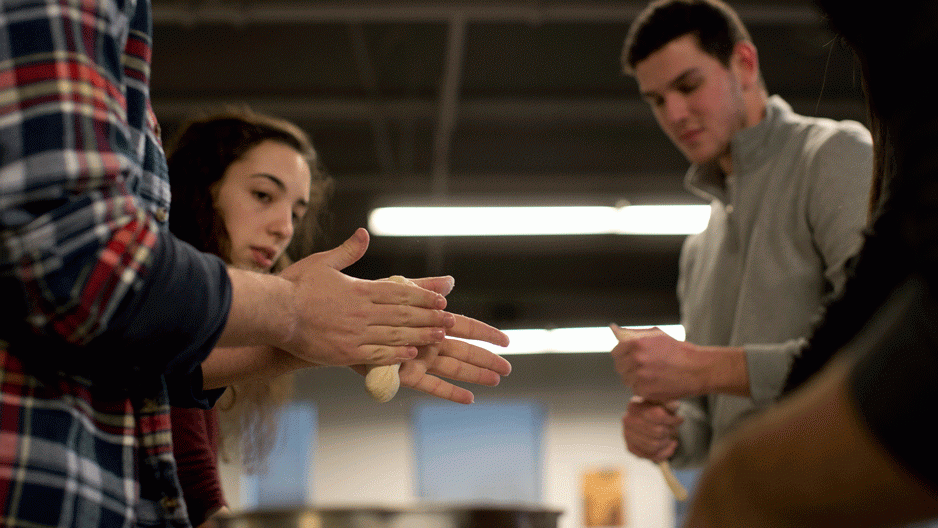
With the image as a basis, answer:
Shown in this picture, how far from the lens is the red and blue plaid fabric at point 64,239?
2.18ft

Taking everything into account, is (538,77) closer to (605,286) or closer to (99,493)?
(605,286)

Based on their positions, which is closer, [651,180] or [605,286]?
[651,180]

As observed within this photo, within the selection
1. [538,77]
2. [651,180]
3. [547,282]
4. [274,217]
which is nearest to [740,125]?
[274,217]

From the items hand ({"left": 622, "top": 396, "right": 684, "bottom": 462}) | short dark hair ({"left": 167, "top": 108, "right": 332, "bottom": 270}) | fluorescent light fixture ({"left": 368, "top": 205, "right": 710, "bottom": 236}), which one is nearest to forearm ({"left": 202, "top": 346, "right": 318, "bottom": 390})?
short dark hair ({"left": 167, "top": 108, "right": 332, "bottom": 270})

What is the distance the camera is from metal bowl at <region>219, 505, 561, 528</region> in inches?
79.4

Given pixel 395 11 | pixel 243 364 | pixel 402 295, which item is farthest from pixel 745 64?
pixel 395 11

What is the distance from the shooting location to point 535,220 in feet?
19.7

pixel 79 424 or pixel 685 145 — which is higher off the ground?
pixel 685 145

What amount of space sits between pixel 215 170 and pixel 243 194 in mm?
86

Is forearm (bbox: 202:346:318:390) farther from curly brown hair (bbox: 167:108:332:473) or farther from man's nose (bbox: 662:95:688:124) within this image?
man's nose (bbox: 662:95:688:124)

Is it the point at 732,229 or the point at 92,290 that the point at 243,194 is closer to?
the point at 92,290

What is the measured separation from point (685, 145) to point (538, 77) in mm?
3248

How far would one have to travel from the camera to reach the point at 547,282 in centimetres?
834

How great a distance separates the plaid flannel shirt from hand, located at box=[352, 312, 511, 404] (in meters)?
0.40
